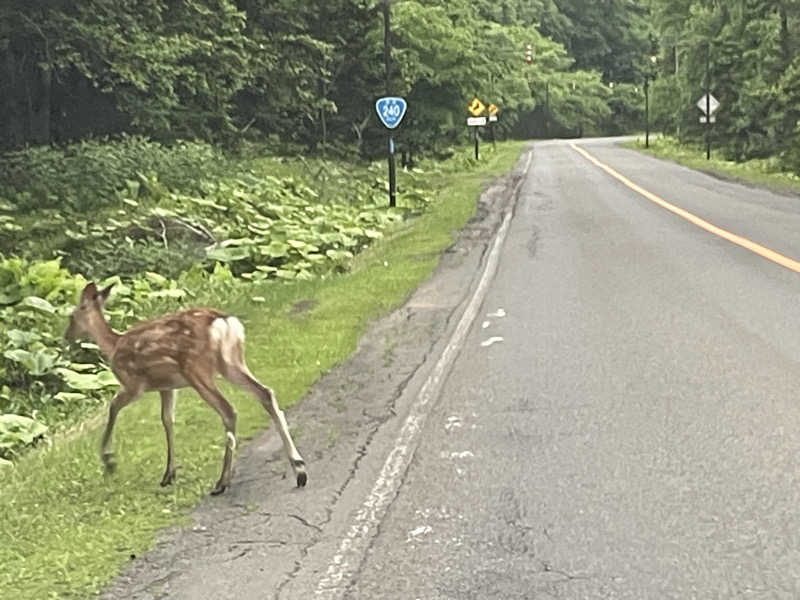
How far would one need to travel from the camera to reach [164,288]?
44.7 feet

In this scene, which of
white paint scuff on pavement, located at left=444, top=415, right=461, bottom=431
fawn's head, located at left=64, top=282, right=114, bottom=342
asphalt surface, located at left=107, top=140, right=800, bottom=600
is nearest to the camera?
asphalt surface, located at left=107, top=140, right=800, bottom=600

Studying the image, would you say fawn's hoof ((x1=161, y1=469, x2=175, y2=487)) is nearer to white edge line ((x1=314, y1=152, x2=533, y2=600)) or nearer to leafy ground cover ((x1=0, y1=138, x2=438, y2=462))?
white edge line ((x1=314, y1=152, x2=533, y2=600))

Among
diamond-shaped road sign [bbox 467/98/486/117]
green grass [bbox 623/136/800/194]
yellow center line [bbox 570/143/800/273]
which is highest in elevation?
diamond-shaped road sign [bbox 467/98/486/117]

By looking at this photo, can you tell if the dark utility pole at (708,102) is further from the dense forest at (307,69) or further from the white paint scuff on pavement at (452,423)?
the white paint scuff on pavement at (452,423)

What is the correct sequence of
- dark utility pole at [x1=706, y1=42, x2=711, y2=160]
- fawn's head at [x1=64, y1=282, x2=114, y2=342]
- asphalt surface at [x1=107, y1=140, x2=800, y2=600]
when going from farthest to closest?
dark utility pole at [x1=706, y1=42, x2=711, y2=160], fawn's head at [x1=64, y1=282, x2=114, y2=342], asphalt surface at [x1=107, y1=140, x2=800, y2=600]

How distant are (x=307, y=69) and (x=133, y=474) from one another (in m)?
27.4

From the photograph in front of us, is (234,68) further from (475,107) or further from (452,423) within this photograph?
(452,423)

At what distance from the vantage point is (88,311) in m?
5.98

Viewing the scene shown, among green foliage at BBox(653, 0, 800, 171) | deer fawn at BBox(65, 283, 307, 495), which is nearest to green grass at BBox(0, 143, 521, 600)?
deer fawn at BBox(65, 283, 307, 495)

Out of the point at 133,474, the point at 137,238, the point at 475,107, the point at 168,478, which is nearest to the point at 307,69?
the point at 475,107

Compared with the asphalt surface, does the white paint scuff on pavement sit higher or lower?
lower

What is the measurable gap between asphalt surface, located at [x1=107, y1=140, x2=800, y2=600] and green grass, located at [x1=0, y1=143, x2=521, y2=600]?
193 mm

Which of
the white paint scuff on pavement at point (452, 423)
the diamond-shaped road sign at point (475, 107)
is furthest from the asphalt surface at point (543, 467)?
the diamond-shaped road sign at point (475, 107)

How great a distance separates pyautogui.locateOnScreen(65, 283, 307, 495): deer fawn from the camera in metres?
5.44
